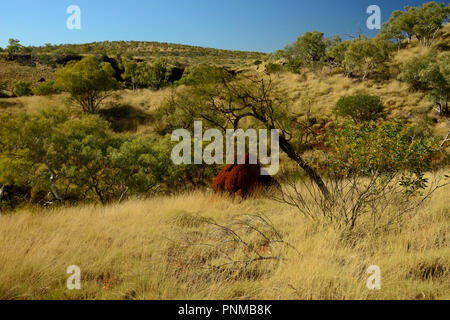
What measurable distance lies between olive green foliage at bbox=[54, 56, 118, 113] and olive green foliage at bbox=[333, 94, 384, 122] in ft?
72.3

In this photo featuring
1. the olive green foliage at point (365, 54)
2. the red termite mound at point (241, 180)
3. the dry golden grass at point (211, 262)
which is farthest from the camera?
the olive green foliage at point (365, 54)

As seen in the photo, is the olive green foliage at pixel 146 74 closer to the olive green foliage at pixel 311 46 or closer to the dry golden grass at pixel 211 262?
the olive green foliage at pixel 311 46

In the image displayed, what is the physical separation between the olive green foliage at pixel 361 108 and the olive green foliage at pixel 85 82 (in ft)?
72.3

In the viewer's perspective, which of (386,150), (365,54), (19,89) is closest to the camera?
(386,150)

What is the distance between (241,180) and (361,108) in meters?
16.6

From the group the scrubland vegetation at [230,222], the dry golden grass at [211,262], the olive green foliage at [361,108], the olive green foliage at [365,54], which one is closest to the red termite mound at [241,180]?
the scrubland vegetation at [230,222]

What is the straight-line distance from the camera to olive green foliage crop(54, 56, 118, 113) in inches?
912

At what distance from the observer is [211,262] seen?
3.54 meters

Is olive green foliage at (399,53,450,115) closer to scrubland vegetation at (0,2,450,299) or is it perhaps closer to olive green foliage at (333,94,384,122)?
olive green foliage at (333,94,384,122)

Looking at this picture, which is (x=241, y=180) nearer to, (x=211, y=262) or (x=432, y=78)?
(x=211, y=262)

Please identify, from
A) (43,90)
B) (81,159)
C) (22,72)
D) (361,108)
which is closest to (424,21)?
(361,108)

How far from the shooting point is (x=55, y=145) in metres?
9.40

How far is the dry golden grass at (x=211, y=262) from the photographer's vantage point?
273cm
